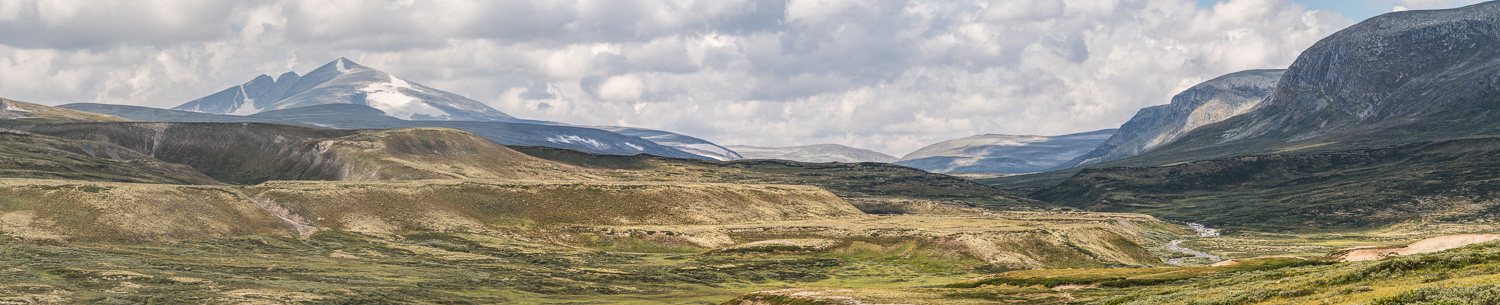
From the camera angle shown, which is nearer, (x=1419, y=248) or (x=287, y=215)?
(x=1419, y=248)

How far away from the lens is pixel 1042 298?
8269 centimetres

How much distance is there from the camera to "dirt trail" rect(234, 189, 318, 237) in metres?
170

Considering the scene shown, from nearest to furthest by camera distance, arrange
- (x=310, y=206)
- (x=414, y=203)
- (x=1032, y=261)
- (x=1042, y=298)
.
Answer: (x=1042, y=298) < (x=1032, y=261) < (x=310, y=206) < (x=414, y=203)

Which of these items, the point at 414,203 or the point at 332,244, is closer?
the point at 332,244

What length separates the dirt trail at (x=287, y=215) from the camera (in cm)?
16962

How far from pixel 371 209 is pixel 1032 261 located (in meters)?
125

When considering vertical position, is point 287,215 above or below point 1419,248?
above

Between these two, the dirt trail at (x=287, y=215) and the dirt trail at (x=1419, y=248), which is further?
the dirt trail at (x=287, y=215)

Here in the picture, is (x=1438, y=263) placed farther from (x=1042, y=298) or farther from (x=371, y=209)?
(x=371, y=209)

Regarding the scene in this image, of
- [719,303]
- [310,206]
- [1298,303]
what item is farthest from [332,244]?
[1298,303]

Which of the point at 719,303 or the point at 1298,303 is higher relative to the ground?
the point at 1298,303

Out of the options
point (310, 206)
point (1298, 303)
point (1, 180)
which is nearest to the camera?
point (1298, 303)

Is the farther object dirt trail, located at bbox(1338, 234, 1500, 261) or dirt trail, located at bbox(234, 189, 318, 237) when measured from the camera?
dirt trail, located at bbox(234, 189, 318, 237)

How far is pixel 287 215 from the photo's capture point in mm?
177875
